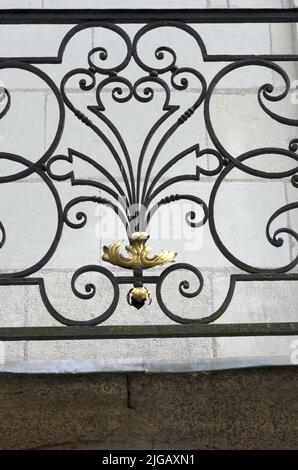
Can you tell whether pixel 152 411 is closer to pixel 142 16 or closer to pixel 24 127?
pixel 142 16

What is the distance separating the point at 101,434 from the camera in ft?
18.5

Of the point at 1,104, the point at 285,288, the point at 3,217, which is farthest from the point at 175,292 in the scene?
the point at 1,104

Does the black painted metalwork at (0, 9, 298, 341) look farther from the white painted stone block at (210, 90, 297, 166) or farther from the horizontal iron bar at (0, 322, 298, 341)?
the white painted stone block at (210, 90, 297, 166)

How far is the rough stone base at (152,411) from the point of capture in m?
5.47

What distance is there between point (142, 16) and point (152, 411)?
167cm

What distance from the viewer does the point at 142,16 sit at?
5.80 meters

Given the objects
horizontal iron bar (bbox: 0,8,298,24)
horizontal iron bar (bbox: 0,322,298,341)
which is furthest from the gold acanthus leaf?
horizontal iron bar (bbox: 0,8,298,24)

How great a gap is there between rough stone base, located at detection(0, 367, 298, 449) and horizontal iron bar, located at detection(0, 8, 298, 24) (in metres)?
1.50

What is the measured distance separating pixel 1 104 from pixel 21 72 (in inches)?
8.7

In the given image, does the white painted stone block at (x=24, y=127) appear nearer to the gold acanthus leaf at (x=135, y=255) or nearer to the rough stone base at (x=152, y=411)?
the gold acanthus leaf at (x=135, y=255)

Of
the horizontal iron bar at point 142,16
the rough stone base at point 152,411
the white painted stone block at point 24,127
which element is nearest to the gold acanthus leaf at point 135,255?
the rough stone base at point 152,411

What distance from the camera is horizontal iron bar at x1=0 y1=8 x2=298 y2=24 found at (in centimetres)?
576

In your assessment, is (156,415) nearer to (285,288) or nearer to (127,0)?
(285,288)

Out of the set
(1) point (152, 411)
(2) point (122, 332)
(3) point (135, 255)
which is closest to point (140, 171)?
(3) point (135, 255)
